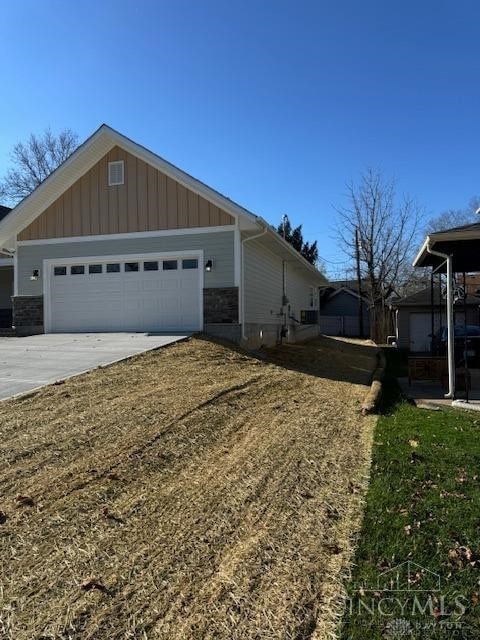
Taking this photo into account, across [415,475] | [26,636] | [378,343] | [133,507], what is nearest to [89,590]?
[26,636]

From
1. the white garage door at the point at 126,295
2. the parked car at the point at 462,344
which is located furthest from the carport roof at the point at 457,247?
the white garage door at the point at 126,295

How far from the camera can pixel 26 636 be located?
2.39 metres

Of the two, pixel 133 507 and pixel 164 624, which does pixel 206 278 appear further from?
pixel 164 624

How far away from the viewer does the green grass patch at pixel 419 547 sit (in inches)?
100

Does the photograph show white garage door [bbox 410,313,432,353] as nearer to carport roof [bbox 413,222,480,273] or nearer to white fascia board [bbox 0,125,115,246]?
carport roof [bbox 413,222,480,273]

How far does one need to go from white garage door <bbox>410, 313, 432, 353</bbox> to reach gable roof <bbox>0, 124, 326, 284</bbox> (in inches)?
361

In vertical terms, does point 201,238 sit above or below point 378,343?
above

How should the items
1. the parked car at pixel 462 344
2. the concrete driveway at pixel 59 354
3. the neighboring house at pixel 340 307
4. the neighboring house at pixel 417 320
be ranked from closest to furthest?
the concrete driveway at pixel 59 354, the parked car at pixel 462 344, the neighboring house at pixel 417 320, the neighboring house at pixel 340 307

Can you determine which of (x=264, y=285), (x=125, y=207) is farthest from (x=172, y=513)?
(x=264, y=285)

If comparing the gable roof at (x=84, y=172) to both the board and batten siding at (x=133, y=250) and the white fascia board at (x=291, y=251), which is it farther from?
the board and batten siding at (x=133, y=250)

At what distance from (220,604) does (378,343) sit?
24.9m

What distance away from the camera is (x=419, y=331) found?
2155cm

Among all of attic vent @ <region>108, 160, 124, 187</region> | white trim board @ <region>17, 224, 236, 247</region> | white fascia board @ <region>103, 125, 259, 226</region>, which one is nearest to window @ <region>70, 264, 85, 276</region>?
white trim board @ <region>17, 224, 236, 247</region>

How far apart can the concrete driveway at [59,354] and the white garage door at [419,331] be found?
1306 cm
